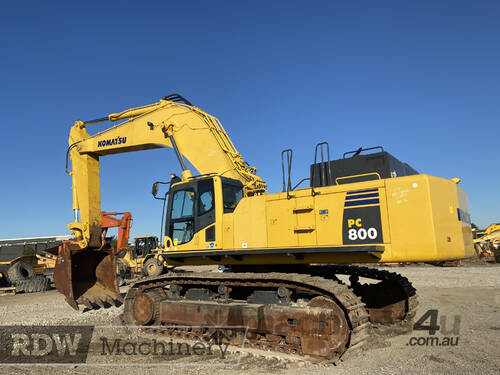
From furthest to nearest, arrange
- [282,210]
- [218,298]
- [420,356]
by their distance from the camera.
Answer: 1. [218,298]
2. [282,210]
3. [420,356]

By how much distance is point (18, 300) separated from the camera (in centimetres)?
1517

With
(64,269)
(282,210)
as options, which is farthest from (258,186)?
(64,269)

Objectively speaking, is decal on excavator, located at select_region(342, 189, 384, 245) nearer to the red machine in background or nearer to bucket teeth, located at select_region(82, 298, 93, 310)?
bucket teeth, located at select_region(82, 298, 93, 310)

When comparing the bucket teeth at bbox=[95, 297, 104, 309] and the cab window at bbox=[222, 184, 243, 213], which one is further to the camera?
the bucket teeth at bbox=[95, 297, 104, 309]

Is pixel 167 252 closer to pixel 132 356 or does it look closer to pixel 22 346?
pixel 132 356

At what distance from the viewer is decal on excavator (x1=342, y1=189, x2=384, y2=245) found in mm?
6250

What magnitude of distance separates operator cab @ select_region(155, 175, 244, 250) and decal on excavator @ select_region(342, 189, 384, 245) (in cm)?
257

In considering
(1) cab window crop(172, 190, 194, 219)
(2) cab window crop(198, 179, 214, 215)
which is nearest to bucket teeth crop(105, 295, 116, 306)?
(1) cab window crop(172, 190, 194, 219)

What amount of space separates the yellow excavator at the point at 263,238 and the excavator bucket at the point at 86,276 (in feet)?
0.09

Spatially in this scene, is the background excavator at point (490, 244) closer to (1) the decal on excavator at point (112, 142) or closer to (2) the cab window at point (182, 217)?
(2) the cab window at point (182, 217)

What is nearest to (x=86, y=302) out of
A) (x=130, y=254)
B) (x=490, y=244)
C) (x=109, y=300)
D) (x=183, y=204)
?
(x=109, y=300)

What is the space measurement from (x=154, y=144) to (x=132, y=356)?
5.01 meters

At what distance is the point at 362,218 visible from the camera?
20.9 ft

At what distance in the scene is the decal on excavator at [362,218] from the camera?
625cm
